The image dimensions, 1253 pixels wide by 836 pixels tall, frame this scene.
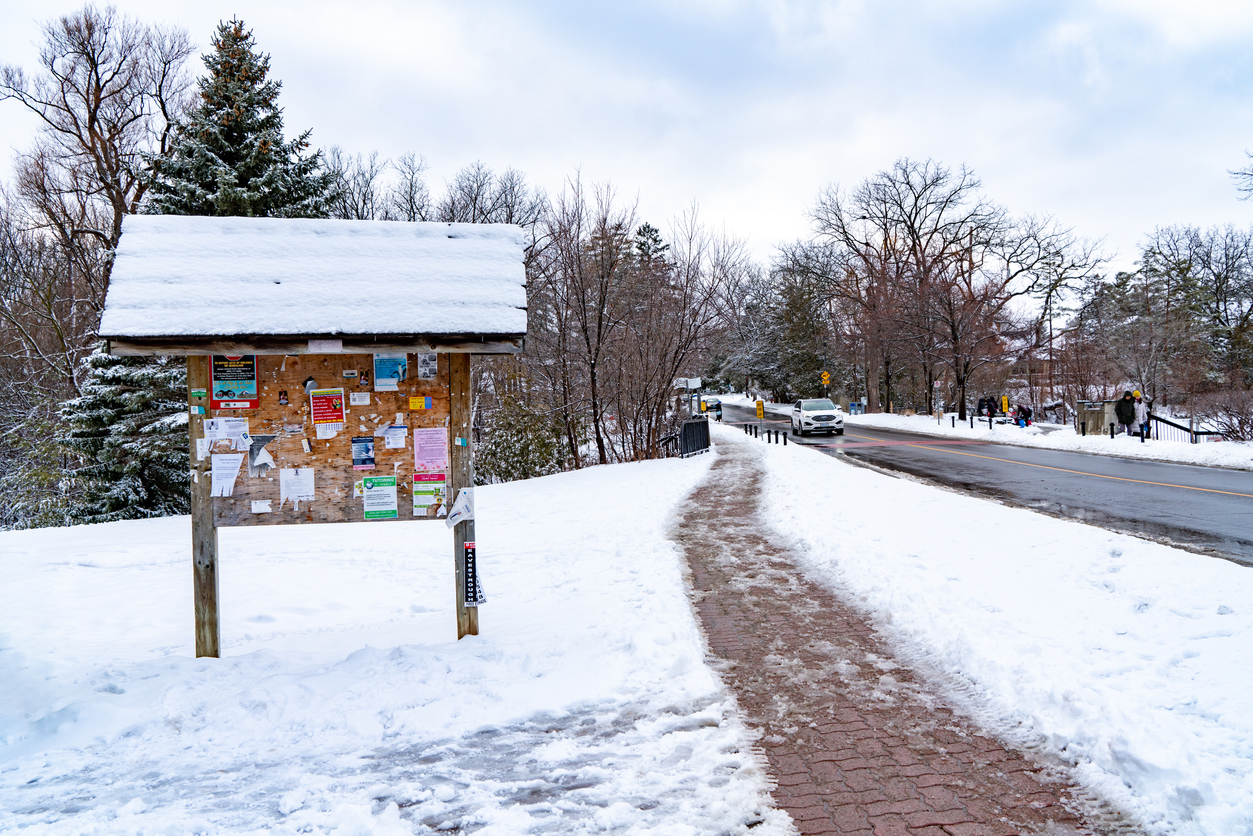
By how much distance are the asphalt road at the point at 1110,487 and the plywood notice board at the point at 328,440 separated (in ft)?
27.5

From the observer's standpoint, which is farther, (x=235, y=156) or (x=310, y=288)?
(x=235, y=156)

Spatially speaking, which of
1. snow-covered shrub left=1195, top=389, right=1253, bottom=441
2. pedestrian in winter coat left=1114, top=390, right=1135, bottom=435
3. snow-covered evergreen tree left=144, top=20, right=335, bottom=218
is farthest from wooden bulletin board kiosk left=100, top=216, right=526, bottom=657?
pedestrian in winter coat left=1114, top=390, right=1135, bottom=435

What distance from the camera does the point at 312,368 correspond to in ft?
16.6

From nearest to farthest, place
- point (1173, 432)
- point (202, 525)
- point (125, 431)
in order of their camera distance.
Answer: point (202, 525) → point (125, 431) → point (1173, 432)

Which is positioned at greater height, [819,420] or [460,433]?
[460,433]

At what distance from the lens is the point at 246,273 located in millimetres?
5043

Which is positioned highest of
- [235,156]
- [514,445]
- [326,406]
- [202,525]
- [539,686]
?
[235,156]


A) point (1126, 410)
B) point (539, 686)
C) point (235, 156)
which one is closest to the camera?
point (539, 686)

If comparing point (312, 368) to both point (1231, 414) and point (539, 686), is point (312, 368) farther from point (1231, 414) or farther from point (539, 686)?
point (1231, 414)

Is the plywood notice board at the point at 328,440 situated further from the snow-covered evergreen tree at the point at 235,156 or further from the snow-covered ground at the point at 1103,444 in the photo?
the snow-covered ground at the point at 1103,444

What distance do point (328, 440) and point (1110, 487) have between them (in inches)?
545

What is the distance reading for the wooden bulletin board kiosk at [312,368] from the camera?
15.6ft

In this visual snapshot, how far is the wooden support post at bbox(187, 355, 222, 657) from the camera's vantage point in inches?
193

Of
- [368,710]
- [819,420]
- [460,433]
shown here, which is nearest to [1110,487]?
[460,433]
